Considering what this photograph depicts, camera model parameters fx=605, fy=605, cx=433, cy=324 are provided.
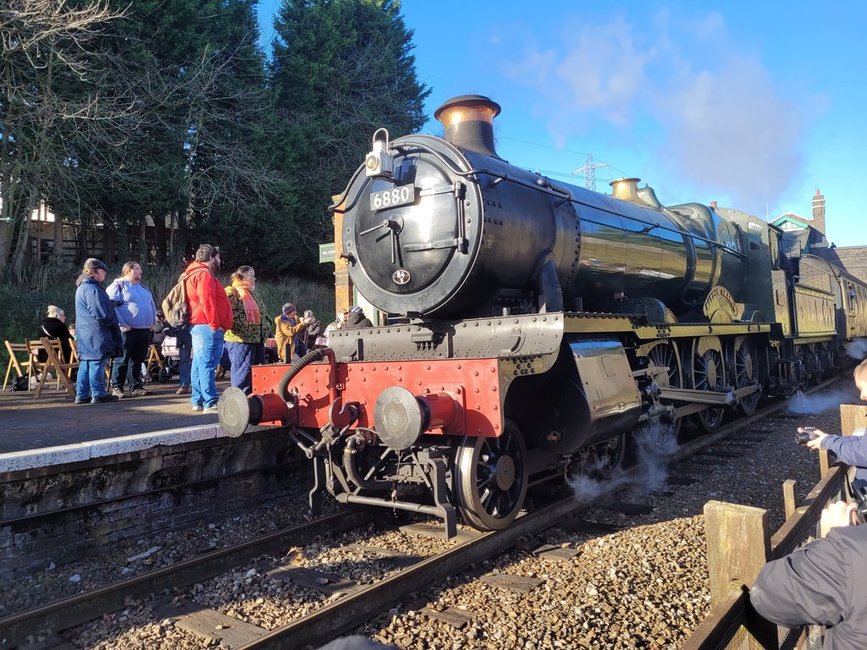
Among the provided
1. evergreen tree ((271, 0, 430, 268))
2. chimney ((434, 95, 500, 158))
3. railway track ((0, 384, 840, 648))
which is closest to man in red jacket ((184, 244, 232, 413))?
railway track ((0, 384, 840, 648))

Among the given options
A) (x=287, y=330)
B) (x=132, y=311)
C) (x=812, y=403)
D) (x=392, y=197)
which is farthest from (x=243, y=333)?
(x=812, y=403)

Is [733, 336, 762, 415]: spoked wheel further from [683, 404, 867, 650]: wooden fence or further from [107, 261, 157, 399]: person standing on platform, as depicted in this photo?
[107, 261, 157, 399]: person standing on platform

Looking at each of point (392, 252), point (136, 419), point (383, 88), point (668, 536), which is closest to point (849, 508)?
point (668, 536)

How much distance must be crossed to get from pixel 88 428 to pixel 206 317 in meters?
1.35

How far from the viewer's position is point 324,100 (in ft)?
71.1

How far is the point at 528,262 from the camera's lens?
181 inches

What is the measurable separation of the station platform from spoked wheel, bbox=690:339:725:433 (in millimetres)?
5006

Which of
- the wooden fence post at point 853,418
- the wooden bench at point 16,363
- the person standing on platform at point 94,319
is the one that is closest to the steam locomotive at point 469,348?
the wooden fence post at point 853,418

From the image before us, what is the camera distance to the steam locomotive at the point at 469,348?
3736mm

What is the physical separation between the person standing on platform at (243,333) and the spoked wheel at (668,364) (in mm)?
3881

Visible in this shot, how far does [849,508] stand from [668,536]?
5.51 ft

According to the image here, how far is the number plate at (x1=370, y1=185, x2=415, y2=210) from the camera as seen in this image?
14.4 ft

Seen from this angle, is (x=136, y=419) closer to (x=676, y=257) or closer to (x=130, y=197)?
(x=676, y=257)

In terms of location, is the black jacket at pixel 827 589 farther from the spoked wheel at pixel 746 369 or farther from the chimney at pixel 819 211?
the chimney at pixel 819 211
